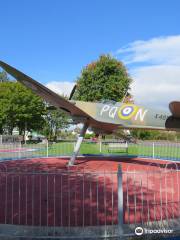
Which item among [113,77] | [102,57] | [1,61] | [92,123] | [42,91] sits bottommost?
[92,123]

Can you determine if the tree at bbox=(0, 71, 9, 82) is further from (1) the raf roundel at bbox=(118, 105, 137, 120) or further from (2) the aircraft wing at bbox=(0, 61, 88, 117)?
(1) the raf roundel at bbox=(118, 105, 137, 120)

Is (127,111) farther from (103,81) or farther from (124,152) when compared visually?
(103,81)

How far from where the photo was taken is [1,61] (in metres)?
10.3

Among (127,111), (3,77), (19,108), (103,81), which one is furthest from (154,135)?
(3,77)

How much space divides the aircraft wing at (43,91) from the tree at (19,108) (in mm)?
29911

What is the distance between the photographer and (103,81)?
36.0 m

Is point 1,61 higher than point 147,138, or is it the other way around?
point 1,61

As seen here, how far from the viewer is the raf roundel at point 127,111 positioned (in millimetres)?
12945

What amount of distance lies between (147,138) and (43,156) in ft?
88.0

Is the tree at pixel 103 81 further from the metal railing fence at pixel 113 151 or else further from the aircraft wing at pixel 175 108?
the aircraft wing at pixel 175 108

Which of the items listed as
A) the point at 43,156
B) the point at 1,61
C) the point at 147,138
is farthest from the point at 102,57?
the point at 1,61

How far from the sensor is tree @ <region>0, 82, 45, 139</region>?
42.5 m

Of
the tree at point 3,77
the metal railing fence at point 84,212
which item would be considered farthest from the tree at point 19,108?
the metal railing fence at point 84,212

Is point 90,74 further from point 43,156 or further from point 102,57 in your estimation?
point 43,156
